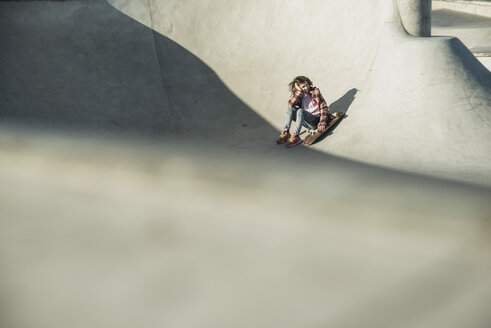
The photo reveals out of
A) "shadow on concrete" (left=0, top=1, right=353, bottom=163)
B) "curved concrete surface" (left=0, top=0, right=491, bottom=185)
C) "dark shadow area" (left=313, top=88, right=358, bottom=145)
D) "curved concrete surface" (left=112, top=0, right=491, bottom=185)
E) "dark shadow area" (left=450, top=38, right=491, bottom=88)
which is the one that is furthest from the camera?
"shadow on concrete" (left=0, top=1, right=353, bottom=163)

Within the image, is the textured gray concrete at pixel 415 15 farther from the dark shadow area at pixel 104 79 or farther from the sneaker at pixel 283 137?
the dark shadow area at pixel 104 79

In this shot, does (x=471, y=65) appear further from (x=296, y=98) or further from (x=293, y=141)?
(x=293, y=141)

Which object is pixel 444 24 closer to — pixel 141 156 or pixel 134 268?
pixel 141 156

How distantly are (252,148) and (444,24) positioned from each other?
12.9 meters

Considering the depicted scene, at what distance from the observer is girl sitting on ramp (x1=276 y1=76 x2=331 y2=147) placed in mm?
6527

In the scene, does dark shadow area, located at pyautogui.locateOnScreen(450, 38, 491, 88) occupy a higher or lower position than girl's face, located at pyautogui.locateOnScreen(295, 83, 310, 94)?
higher

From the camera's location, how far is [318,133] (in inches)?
254

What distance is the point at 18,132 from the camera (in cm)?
690

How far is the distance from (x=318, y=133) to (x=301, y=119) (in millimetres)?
401

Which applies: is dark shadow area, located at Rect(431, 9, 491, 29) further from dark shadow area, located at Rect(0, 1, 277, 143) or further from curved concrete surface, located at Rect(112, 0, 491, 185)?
dark shadow area, located at Rect(0, 1, 277, 143)

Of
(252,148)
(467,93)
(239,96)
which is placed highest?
(467,93)

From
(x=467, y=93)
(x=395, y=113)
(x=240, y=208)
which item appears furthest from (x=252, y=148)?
(x=467, y=93)

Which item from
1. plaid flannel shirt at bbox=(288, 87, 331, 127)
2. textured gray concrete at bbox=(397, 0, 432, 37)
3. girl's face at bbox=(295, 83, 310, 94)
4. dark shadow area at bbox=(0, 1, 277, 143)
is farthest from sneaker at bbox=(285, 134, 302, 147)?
textured gray concrete at bbox=(397, 0, 432, 37)

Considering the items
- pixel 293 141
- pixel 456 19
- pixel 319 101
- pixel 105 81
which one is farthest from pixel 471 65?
pixel 456 19
